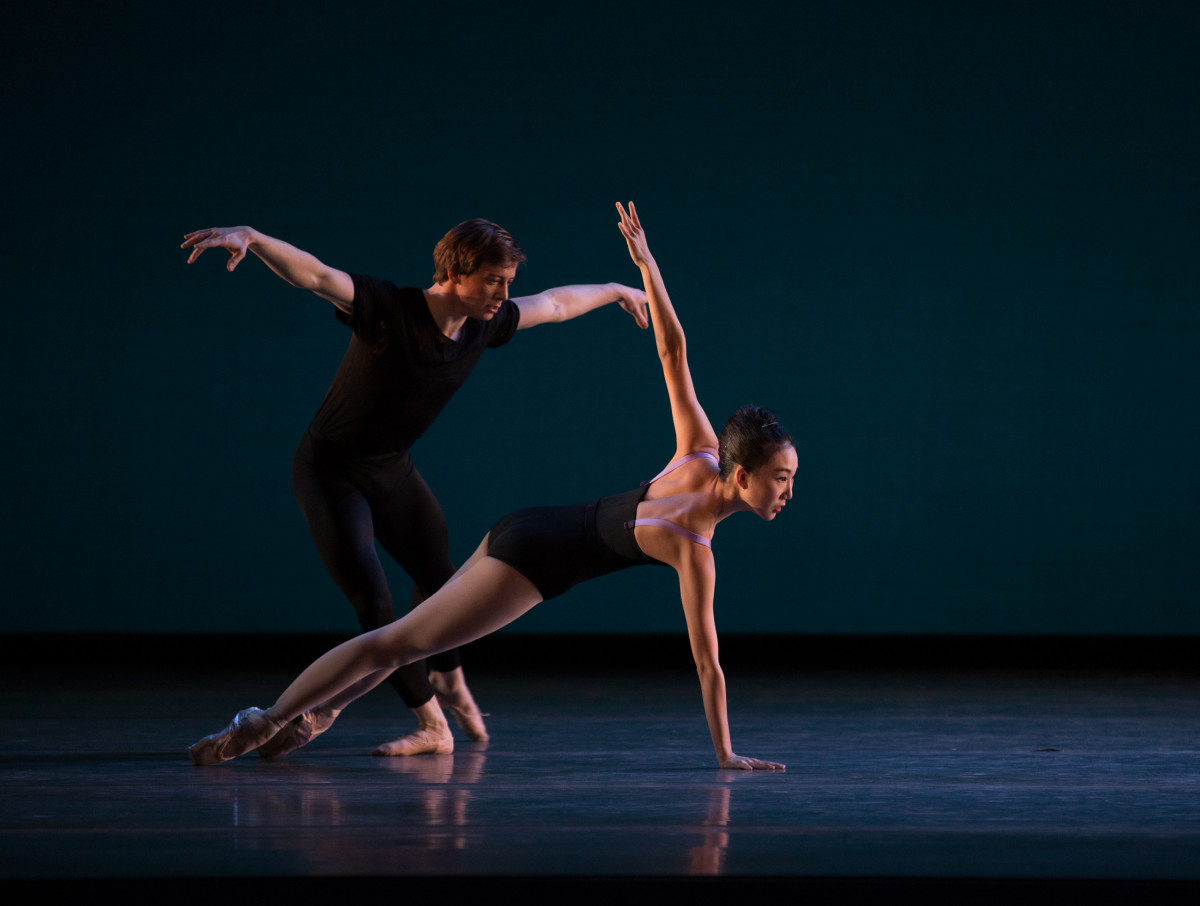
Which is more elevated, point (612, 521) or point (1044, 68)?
point (1044, 68)

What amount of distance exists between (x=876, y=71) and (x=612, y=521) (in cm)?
372

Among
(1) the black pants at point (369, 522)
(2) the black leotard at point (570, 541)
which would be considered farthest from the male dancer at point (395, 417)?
(2) the black leotard at point (570, 541)

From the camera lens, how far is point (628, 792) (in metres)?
2.61

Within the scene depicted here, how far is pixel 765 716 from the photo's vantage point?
3980 mm

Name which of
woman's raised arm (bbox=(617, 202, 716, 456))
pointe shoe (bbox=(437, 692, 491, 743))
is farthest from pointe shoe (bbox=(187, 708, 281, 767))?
woman's raised arm (bbox=(617, 202, 716, 456))

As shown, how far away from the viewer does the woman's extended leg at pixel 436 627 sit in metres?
2.82

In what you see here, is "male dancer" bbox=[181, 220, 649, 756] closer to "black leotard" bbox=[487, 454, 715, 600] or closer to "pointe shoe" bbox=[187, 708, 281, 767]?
"pointe shoe" bbox=[187, 708, 281, 767]

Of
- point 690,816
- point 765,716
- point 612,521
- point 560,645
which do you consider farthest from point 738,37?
point 690,816

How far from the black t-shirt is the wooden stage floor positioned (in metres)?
0.78

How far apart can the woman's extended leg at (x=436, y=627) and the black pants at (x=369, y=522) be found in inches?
11.2

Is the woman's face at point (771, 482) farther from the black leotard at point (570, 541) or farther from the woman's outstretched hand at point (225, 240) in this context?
the woman's outstretched hand at point (225, 240)

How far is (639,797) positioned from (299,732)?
0.94 meters

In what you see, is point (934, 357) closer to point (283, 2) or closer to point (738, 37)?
point (738, 37)

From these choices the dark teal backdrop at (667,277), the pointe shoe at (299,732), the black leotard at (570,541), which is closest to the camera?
the black leotard at (570,541)
